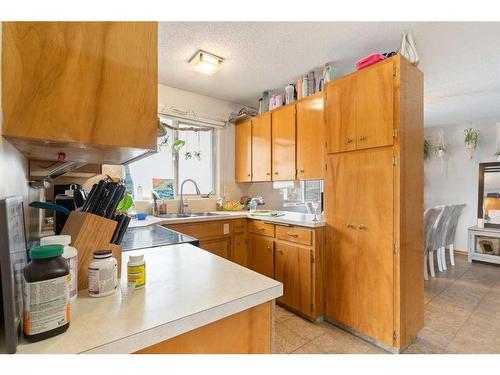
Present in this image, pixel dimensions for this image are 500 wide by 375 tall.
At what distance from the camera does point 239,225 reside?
2740mm

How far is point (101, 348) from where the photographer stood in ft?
1.64

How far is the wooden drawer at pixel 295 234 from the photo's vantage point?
214 centimetres

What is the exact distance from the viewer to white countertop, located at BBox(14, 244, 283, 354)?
52 cm

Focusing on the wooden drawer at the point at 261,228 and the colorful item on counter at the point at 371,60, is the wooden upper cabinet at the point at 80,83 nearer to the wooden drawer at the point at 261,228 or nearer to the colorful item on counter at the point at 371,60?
the colorful item on counter at the point at 371,60

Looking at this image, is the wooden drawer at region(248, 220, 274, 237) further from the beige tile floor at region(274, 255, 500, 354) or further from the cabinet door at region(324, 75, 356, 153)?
the cabinet door at region(324, 75, 356, 153)

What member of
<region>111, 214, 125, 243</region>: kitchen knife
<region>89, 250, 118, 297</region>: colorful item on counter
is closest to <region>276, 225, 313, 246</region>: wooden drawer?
<region>111, 214, 125, 243</region>: kitchen knife

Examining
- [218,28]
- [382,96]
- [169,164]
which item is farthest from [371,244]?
[169,164]

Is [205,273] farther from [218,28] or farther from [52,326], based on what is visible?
[218,28]

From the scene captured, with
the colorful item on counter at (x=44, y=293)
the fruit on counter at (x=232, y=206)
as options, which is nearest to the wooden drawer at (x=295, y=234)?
the fruit on counter at (x=232, y=206)

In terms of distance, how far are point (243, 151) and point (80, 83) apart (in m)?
2.88

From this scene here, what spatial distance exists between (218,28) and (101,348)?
6.83 feet

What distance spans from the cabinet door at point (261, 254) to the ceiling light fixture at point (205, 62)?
1803mm

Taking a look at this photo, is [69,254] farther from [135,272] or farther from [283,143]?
[283,143]

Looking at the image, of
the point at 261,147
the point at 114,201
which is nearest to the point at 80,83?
the point at 114,201
